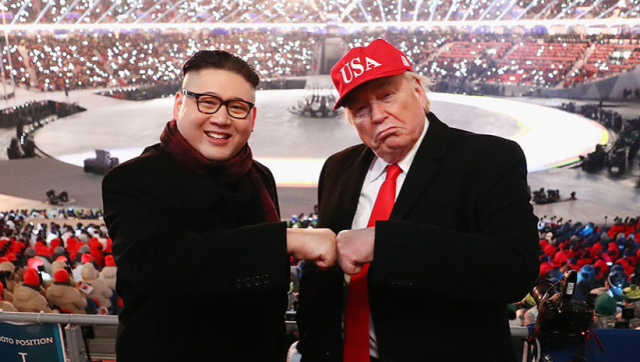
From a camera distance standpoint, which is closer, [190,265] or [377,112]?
[190,265]

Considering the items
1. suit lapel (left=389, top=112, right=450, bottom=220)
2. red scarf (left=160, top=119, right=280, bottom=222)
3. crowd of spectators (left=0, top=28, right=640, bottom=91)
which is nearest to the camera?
suit lapel (left=389, top=112, right=450, bottom=220)

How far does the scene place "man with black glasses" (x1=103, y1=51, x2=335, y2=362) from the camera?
1.19m

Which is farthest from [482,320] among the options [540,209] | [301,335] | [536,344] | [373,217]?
[540,209]

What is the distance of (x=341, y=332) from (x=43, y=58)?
64.1 ft

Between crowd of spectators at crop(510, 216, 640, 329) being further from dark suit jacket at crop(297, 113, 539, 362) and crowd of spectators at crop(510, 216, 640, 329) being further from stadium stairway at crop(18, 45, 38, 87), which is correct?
stadium stairway at crop(18, 45, 38, 87)

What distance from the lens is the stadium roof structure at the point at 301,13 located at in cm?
1744

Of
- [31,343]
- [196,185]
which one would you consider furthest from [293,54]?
[196,185]

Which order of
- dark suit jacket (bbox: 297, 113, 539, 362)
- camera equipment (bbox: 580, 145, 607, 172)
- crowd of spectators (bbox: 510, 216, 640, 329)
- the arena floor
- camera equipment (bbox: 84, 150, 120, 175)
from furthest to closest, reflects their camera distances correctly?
1. camera equipment (bbox: 84, 150, 120, 175)
2. camera equipment (bbox: 580, 145, 607, 172)
3. the arena floor
4. crowd of spectators (bbox: 510, 216, 640, 329)
5. dark suit jacket (bbox: 297, 113, 539, 362)

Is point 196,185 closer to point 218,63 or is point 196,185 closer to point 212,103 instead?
point 212,103

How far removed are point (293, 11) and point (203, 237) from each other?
19067 millimetres

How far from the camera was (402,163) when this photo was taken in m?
1.45

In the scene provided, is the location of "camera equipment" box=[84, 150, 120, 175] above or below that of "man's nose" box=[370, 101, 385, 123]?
below

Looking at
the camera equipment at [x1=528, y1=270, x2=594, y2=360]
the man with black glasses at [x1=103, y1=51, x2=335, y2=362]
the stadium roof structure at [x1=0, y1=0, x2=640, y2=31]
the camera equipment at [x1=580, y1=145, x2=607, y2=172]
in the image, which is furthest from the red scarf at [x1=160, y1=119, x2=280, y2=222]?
the stadium roof structure at [x1=0, y1=0, x2=640, y2=31]

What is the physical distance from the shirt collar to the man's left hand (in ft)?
1.00
